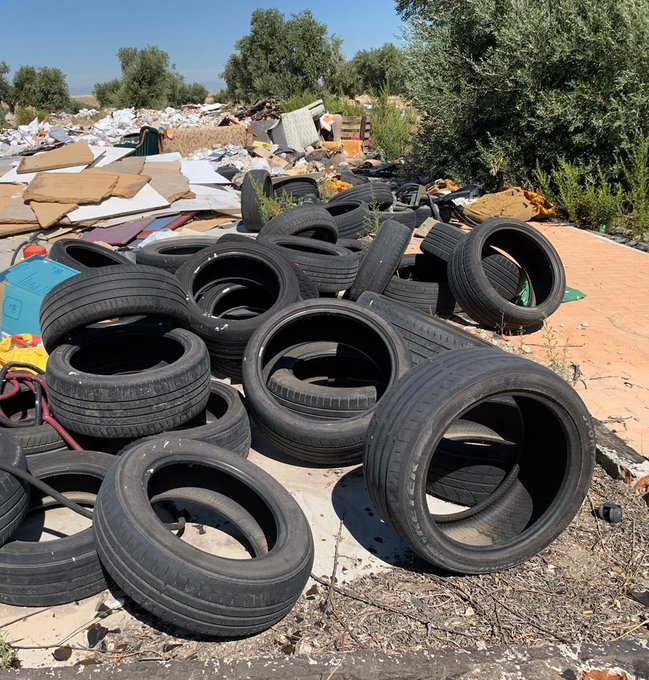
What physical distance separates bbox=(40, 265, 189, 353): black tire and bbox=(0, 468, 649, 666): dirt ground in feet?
5.54

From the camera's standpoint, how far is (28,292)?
5.80 meters

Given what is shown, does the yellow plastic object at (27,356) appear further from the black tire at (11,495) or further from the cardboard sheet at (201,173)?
the cardboard sheet at (201,173)

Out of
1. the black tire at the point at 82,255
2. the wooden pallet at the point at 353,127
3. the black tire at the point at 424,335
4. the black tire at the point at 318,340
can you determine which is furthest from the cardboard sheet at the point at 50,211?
the wooden pallet at the point at 353,127

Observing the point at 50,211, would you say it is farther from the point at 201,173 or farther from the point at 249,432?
the point at 249,432

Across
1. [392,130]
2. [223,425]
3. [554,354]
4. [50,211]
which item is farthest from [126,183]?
[392,130]

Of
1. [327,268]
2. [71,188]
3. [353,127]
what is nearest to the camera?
[327,268]

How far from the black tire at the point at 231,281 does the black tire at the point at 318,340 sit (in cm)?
31

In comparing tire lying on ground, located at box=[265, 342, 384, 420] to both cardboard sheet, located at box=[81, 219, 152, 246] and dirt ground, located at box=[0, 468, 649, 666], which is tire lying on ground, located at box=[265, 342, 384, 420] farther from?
cardboard sheet, located at box=[81, 219, 152, 246]

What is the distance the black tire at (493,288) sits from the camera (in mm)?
6133

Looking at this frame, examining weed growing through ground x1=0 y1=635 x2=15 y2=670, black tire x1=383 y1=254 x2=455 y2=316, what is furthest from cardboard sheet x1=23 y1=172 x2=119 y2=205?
weed growing through ground x1=0 y1=635 x2=15 y2=670

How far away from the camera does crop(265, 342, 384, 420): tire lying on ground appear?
416cm

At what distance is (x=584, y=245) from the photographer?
992cm

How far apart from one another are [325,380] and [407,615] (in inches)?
96.5

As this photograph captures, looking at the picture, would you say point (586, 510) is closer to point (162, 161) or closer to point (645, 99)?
point (645, 99)
